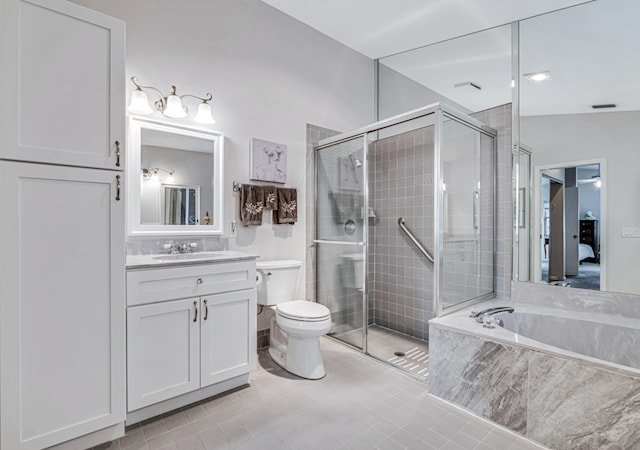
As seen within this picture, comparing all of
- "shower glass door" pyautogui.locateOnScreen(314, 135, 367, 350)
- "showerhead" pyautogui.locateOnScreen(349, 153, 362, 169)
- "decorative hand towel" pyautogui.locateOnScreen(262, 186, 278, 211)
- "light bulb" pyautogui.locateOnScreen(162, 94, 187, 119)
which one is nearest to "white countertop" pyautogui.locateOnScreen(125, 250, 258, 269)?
"decorative hand towel" pyautogui.locateOnScreen(262, 186, 278, 211)

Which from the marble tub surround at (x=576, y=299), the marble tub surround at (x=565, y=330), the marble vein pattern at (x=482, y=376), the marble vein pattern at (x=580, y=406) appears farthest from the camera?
the marble tub surround at (x=576, y=299)

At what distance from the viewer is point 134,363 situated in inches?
64.7

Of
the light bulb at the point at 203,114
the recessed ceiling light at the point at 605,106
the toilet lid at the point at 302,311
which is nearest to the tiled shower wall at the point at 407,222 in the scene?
the recessed ceiling light at the point at 605,106

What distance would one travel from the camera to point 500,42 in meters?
2.78

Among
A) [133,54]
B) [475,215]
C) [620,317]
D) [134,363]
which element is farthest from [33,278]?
[620,317]

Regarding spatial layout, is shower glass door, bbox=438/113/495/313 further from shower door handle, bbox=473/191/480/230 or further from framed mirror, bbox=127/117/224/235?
framed mirror, bbox=127/117/224/235

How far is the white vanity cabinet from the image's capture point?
1672 mm

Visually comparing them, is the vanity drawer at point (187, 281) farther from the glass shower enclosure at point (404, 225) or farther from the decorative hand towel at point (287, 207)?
the glass shower enclosure at point (404, 225)

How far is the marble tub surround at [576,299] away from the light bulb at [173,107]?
2964 mm

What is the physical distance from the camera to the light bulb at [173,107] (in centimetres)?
218

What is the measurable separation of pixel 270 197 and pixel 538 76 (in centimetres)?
245

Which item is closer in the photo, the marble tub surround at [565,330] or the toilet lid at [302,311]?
the marble tub surround at [565,330]

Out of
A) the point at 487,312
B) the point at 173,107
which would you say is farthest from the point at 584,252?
the point at 173,107

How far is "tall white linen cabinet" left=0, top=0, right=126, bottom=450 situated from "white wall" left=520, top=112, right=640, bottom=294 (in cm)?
313
